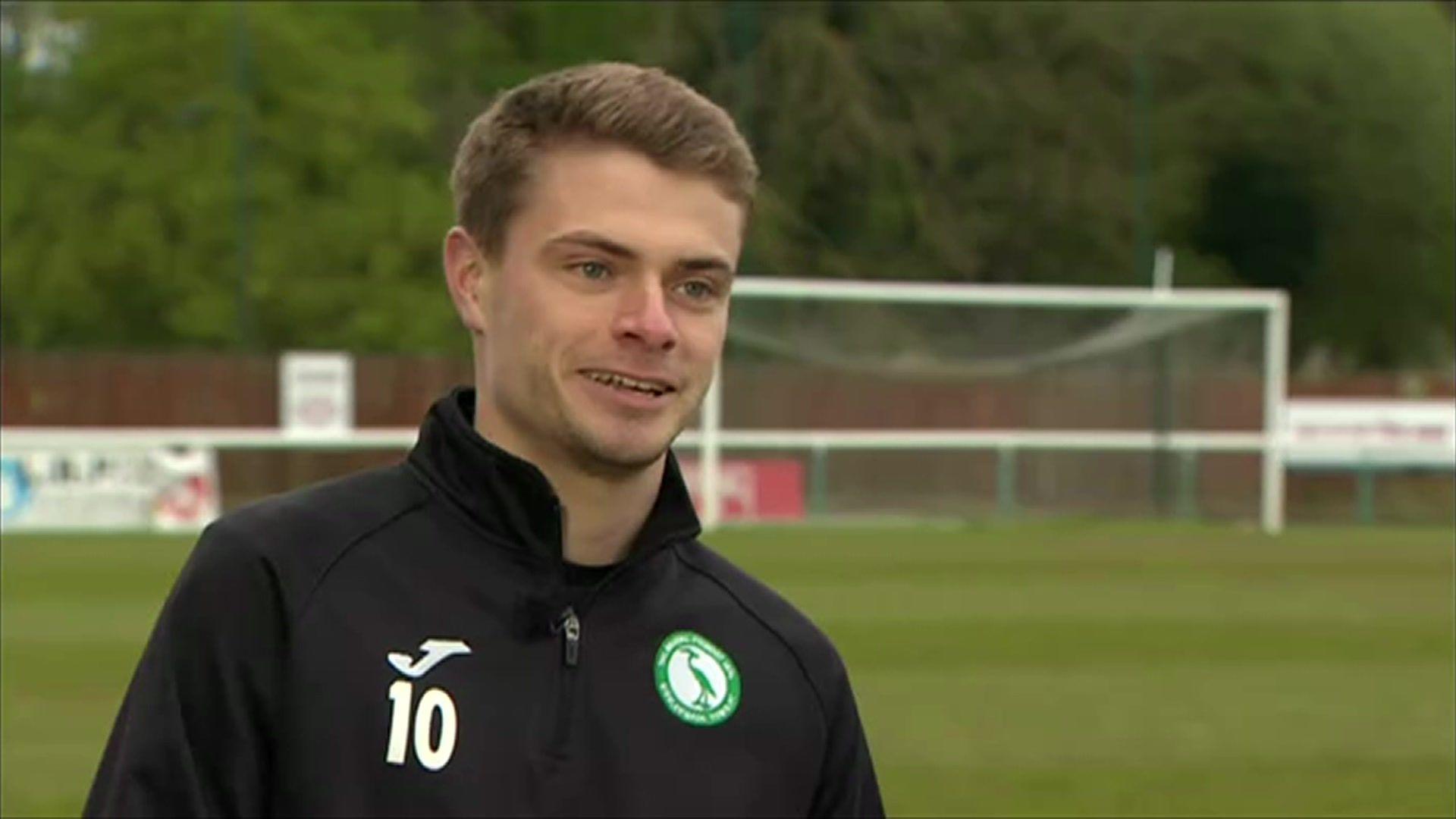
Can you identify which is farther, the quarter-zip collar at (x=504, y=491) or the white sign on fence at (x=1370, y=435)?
the white sign on fence at (x=1370, y=435)

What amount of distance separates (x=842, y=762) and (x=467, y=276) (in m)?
0.56

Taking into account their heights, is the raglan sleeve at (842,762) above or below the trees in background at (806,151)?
below

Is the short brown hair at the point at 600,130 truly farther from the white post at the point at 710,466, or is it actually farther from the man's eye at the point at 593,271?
the white post at the point at 710,466

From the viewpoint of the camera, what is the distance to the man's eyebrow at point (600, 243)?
2201 mm

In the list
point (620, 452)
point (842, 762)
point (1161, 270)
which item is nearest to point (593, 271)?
point (620, 452)

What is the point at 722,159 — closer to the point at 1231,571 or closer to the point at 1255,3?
the point at 1231,571

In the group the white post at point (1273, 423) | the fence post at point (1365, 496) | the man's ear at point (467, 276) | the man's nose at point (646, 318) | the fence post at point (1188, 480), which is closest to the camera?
the man's nose at point (646, 318)

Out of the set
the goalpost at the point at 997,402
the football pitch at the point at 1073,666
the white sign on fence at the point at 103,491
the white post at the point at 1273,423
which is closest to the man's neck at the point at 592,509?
the football pitch at the point at 1073,666

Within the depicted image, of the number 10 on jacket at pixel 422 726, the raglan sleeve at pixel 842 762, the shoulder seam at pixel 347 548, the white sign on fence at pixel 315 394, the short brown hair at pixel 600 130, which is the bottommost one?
the white sign on fence at pixel 315 394

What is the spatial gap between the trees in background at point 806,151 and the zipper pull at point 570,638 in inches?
842

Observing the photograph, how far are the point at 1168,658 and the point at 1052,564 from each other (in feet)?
16.9

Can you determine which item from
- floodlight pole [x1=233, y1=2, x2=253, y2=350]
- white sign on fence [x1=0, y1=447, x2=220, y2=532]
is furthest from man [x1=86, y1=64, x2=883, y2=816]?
floodlight pole [x1=233, y1=2, x2=253, y2=350]

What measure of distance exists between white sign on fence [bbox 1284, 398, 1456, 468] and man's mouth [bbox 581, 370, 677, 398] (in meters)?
22.9

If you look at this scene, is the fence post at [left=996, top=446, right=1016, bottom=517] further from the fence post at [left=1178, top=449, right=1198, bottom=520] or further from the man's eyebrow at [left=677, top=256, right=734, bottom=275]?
the man's eyebrow at [left=677, top=256, right=734, bottom=275]
